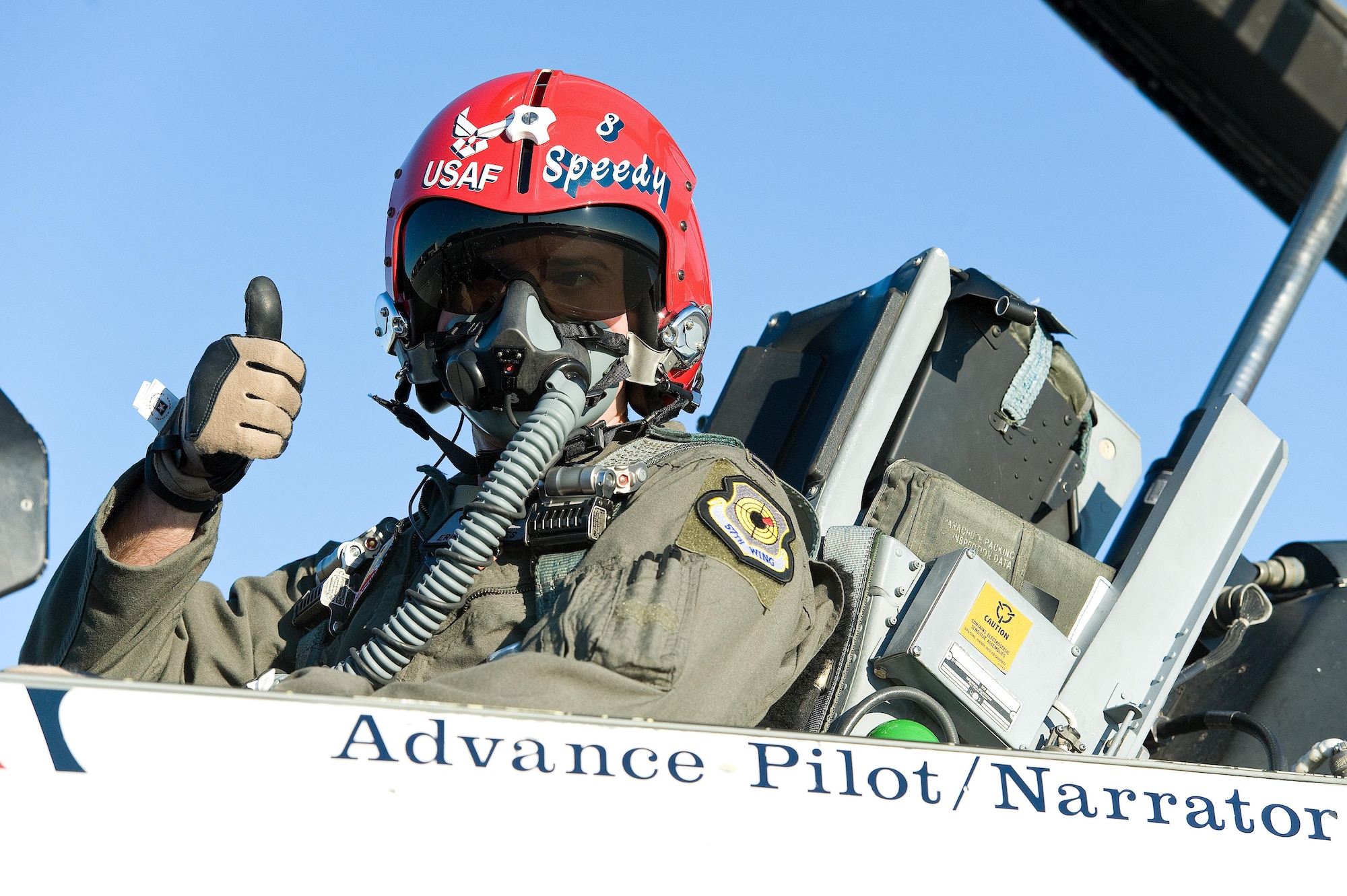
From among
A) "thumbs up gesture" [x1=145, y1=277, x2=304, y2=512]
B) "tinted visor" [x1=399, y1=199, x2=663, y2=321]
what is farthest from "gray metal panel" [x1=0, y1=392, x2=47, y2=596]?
"tinted visor" [x1=399, y1=199, x2=663, y2=321]

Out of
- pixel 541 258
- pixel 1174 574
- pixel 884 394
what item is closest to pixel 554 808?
pixel 541 258

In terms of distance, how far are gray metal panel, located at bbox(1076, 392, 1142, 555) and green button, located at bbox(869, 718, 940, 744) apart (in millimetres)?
981

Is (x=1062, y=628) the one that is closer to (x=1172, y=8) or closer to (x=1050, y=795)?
(x=1050, y=795)

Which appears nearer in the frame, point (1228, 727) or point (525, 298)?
point (525, 298)

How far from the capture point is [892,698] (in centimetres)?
196

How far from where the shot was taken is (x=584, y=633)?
1.51 metres

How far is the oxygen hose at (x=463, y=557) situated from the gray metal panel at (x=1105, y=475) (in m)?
1.40

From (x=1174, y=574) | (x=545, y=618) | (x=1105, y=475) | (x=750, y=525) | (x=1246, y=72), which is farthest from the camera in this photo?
(x=1246, y=72)

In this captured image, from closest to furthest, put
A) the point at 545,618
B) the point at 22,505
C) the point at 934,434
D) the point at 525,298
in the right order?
the point at 22,505 → the point at 545,618 → the point at 525,298 → the point at 934,434

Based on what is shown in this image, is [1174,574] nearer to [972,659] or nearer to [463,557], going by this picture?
[972,659]

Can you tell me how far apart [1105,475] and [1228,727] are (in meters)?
0.59

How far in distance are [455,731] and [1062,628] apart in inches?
55.6

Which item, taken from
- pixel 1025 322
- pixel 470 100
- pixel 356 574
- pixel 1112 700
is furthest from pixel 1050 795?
pixel 470 100

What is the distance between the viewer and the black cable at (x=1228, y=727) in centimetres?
227
